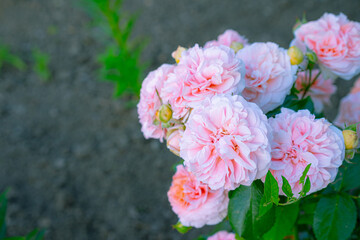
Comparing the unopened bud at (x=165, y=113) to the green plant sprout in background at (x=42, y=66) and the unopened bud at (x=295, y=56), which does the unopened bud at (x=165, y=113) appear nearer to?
the unopened bud at (x=295, y=56)

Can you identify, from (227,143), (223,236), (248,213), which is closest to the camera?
(227,143)

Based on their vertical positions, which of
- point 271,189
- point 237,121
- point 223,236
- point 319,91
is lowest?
point 223,236

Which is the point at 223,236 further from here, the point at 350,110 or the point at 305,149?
the point at 350,110

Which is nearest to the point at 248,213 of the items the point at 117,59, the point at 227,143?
the point at 227,143

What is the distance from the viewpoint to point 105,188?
5.92ft

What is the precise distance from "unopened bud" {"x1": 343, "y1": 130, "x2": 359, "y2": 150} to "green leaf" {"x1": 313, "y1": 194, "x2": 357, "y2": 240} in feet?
0.54

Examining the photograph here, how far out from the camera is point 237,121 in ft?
1.73

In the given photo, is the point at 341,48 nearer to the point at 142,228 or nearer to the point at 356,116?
the point at 356,116

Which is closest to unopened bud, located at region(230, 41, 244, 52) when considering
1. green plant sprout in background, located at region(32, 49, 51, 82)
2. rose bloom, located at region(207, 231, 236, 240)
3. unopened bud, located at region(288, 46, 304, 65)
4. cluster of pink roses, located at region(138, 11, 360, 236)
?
cluster of pink roses, located at region(138, 11, 360, 236)

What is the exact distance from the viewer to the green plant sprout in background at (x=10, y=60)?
7.83 ft

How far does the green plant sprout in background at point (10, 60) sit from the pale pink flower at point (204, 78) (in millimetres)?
2082

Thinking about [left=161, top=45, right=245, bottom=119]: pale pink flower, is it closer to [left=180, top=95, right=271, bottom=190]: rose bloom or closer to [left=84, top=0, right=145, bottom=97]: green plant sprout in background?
[left=180, top=95, right=271, bottom=190]: rose bloom

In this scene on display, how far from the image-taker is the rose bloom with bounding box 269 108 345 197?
568mm

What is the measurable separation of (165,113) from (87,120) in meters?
1.55
